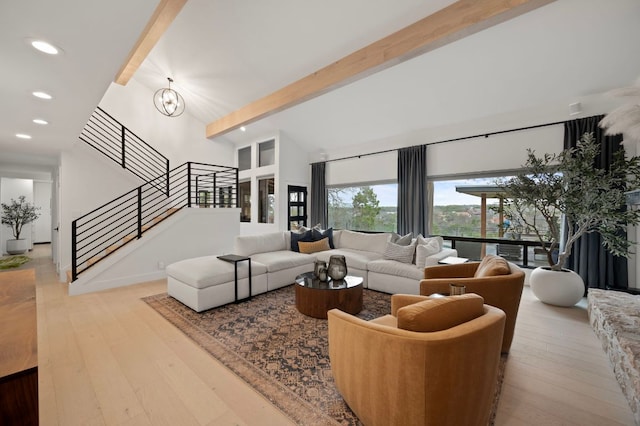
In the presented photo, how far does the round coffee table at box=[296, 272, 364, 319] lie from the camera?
3.15m

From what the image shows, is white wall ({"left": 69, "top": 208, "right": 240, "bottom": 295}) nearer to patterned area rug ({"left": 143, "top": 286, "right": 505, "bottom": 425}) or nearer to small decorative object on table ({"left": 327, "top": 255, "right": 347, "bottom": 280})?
patterned area rug ({"left": 143, "top": 286, "right": 505, "bottom": 425})

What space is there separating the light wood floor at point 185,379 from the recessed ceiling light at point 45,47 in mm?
2492

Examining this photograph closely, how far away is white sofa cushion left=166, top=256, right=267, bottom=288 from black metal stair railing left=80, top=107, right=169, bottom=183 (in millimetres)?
3340

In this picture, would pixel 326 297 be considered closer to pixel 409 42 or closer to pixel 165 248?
pixel 409 42

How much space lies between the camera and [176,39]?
4938 mm

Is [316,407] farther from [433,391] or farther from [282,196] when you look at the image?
[282,196]

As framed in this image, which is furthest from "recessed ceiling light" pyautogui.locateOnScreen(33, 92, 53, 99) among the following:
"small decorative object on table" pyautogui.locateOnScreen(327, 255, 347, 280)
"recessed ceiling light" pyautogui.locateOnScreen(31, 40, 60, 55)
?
"small decorative object on table" pyautogui.locateOnScreen(327, 255, 347, 280)

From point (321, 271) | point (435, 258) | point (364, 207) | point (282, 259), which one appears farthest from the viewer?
point (364, 207)

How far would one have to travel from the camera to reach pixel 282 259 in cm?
444

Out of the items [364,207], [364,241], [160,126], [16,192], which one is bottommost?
[364,241]

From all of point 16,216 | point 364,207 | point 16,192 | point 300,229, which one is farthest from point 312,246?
point 16,192

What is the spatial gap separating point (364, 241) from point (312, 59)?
3.32 metres

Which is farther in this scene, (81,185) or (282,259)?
(81,185)

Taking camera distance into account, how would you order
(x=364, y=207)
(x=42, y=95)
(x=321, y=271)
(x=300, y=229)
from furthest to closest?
(x=364, y=207) → (x=300, y=229) → (x=321, y=271) → (x=42, y=95)
